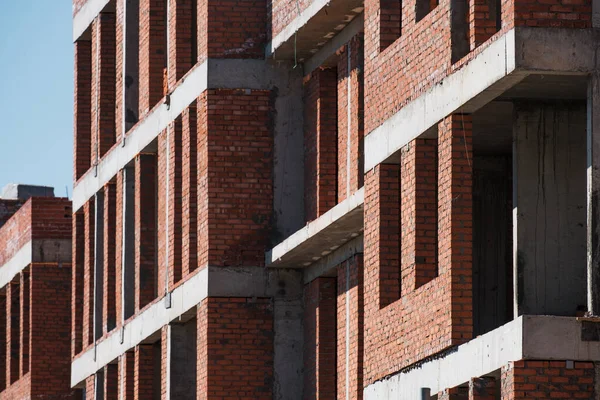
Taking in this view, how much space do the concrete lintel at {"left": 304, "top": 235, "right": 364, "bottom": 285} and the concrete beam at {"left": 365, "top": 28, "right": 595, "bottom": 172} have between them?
12.1ft

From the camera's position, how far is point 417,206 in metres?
22.2

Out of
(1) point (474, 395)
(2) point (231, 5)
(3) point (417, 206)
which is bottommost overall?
(1) point (474, 395)

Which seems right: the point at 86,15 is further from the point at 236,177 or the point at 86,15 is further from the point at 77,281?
the point at 236,177

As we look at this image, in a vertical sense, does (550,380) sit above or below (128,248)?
below

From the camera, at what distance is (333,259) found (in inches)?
1066

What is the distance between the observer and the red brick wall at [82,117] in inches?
1502

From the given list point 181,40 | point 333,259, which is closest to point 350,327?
point 333,259

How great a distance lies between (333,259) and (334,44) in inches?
109

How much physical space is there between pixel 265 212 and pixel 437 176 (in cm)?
671

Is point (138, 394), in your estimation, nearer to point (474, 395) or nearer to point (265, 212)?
point (265, 212)

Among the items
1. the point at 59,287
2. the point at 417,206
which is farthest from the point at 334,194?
the point at 59,287

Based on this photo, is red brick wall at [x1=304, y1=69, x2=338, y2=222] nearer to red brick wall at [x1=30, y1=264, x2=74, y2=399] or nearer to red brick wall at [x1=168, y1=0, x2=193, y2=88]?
red brick wall at [x1=168, y1=0, x2=193, y2=88]

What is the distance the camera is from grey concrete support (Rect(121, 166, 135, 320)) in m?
33.8

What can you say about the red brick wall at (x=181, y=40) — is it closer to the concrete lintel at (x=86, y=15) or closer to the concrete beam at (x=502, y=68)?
the concrete lintel at (x=86, y=15)
